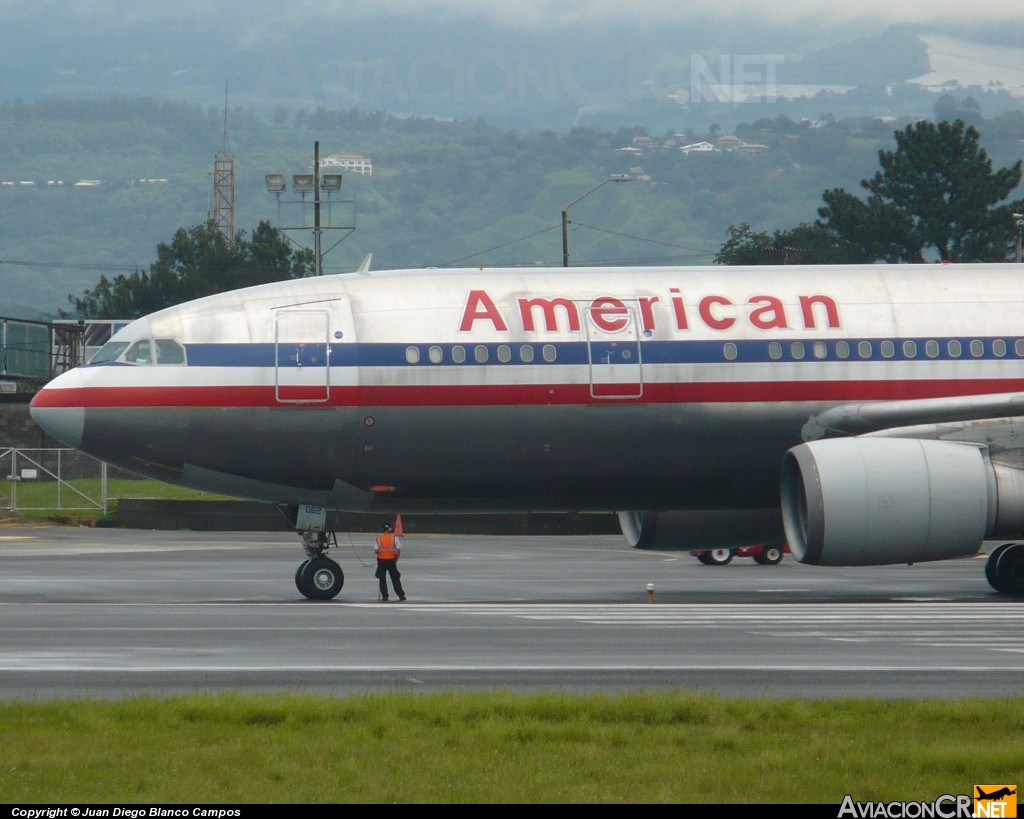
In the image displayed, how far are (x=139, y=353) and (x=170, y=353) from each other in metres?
0.48

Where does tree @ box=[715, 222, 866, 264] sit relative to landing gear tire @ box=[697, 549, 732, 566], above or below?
above

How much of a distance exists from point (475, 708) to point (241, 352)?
1271 centimetres

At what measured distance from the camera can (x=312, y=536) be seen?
85.9 ft

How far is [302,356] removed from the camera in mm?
25406

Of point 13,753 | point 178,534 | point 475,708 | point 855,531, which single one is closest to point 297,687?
point 475,708

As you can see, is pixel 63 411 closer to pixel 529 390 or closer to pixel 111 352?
pixel 111 352

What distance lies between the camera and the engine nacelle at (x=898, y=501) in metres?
23.6

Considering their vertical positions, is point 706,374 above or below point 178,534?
above

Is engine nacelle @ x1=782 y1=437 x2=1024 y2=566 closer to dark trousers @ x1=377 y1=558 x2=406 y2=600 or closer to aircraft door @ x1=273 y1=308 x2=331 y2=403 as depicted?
dark trousers @ x1=377 y1=558 x2=406 y2=600

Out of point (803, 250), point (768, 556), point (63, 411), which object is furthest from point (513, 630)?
point (803, 250)

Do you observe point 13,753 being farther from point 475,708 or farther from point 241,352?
point 241,352

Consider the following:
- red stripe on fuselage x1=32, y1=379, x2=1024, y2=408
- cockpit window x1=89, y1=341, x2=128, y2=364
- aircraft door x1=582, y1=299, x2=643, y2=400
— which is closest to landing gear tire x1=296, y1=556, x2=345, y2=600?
red stripe on fuselage x1=32, y1=379, x2=1024, y2=408

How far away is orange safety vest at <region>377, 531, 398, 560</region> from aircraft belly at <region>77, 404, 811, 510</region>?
56 centimetres

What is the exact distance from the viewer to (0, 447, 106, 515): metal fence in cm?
5634
